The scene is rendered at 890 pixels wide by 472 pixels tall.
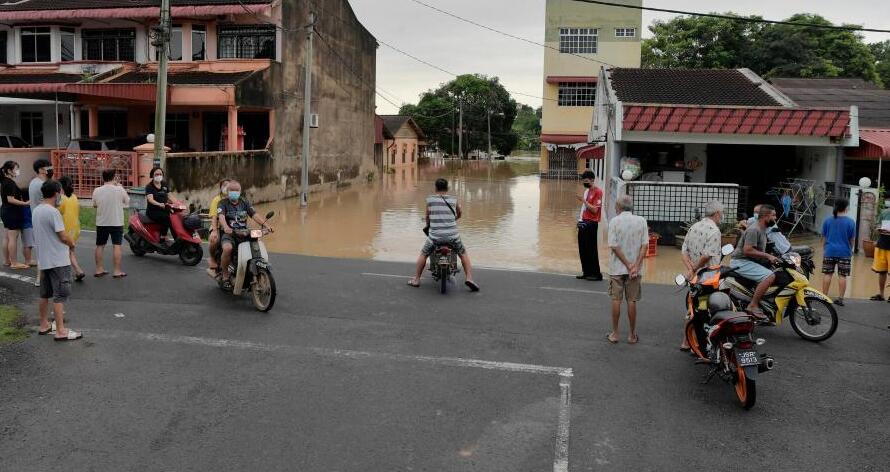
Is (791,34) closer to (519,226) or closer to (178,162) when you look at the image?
(519,226)

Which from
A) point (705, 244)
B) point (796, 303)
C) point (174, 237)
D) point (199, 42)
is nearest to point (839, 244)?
point (796, 303)

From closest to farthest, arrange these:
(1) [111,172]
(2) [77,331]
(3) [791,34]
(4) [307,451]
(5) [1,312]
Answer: (4) [307,451]
(2) [77,331]
(5) [1,312]
(1) [111,172]
(3) [791,34]

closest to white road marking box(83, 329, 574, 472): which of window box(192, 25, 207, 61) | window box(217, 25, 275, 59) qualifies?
window box(217, 25, 275, 59)

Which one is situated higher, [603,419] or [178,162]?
[178,162]

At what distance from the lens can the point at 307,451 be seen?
5.16 m

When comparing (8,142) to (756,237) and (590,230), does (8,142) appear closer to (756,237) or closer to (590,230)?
(590,230)

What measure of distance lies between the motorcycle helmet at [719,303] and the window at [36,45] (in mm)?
30507

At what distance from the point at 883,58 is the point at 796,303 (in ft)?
218

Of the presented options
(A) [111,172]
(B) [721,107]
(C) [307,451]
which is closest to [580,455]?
(C) [307,451]

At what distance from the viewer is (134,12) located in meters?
28.2

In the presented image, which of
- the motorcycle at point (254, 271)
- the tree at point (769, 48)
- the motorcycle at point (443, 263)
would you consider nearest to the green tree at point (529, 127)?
the tree at point (769, 48)

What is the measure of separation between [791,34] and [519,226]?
110 feet

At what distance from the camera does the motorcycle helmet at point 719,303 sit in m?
6.75

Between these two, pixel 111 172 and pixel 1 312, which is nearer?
pixel 1 312
